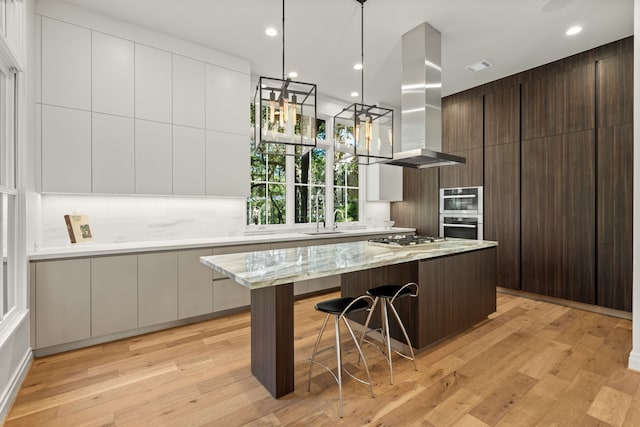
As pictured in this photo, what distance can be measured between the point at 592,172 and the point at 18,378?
17.6 ft

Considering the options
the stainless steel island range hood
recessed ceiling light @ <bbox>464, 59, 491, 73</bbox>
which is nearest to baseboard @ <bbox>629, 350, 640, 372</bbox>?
the stainless steel island range hood

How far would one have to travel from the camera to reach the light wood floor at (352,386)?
1.76 meters

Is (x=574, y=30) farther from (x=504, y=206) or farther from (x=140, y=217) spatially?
(x=140, y=217)

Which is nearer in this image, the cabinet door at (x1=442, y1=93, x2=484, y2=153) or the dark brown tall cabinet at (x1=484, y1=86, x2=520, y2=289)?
the dark brown tall cabinet at (x1=484, y1=86, x2=520, y2=289)

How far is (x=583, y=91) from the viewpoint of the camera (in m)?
3.55

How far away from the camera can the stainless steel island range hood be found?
10.1 feet

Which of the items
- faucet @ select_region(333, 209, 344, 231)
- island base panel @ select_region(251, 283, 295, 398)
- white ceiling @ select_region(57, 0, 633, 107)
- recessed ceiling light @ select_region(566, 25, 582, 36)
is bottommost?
island base panel @ select_region(251, 283, 295, 398)

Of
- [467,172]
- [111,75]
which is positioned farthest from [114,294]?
[467,172]

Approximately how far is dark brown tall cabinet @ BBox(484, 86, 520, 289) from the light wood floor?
4.35ft

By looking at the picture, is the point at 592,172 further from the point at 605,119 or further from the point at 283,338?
the point at 283,338

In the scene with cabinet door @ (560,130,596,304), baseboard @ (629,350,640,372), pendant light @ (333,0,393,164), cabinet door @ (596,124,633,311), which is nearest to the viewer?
baseboard @ (629,350,640,372)

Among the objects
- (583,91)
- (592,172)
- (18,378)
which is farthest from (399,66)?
(18,378)

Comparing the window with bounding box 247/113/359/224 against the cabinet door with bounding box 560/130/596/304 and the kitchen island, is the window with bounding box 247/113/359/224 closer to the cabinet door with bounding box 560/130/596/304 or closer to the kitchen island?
the kitchen island

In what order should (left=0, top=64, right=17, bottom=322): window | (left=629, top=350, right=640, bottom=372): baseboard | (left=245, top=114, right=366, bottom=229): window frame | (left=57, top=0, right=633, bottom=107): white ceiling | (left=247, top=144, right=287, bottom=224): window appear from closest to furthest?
(left=0, top=64, right=17, bottom=322): window < (left=629, top=350, right=640, bottom=372): baseboard < (left=57, top=0, right=633, bottom=107): white ceiling < (left=247, top=144, right=287, bottom=224): window < (left=245, top=114, right=366, bottom=229): window frame
